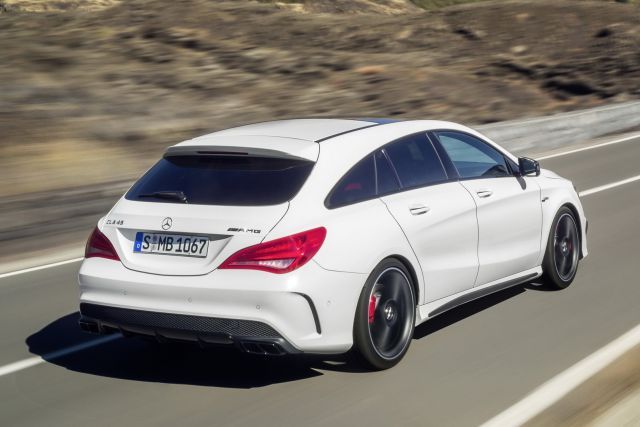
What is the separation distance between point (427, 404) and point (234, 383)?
1.19m

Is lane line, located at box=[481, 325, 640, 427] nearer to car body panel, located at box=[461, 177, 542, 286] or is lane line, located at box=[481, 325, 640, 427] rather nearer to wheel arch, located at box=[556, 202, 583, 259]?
car body panel, located at box=[461, 177, 542, 286]

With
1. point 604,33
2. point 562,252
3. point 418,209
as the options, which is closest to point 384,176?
point 418,209

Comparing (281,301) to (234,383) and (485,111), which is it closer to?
(234,383)

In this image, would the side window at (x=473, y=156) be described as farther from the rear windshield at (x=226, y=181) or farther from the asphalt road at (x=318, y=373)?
the rear windshield at (x=226, y=181)

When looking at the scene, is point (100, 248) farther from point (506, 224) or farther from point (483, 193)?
point (506, 224)

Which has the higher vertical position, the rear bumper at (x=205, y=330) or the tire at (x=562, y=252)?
the rear bumper at (x=205, y=330)

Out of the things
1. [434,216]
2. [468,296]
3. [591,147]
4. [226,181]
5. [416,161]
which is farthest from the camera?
[591,147]

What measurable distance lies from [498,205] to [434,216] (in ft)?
3.04

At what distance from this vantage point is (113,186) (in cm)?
1245

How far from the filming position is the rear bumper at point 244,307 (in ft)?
18.4

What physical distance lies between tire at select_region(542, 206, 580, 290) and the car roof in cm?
192

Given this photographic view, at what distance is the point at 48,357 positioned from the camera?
22.6 feet

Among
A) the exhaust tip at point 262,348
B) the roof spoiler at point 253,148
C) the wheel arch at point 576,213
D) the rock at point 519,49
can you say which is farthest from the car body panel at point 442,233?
the rock at point 519,49

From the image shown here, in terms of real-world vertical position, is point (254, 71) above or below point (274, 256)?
below
